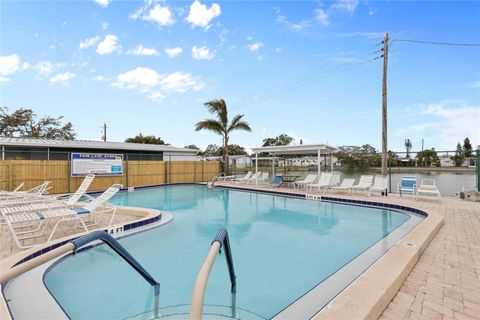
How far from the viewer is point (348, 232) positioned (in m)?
6.18

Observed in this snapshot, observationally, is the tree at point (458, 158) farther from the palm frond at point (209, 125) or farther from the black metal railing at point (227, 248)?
the palm frond at point (209, 125)

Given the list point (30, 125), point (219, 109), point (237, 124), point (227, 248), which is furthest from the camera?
point (30, 125)

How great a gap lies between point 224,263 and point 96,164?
11.1 m

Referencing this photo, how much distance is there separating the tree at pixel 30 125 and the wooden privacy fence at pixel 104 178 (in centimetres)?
1776

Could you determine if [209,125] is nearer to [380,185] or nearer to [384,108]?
[384,108]

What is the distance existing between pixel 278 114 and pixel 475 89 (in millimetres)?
13793

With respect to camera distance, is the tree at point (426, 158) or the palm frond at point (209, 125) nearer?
the tree at point (426, 158)

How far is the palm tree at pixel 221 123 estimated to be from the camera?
1806cm

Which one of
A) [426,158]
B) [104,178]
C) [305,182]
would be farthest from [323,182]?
[104,178]

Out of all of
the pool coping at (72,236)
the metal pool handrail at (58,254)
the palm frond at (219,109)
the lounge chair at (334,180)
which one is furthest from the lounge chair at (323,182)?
the metal pool handrail at (58,254)

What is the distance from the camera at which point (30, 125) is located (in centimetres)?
2730

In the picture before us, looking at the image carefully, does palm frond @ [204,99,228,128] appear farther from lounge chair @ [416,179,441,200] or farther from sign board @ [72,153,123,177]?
lounge chair @ [416,179,441,200]

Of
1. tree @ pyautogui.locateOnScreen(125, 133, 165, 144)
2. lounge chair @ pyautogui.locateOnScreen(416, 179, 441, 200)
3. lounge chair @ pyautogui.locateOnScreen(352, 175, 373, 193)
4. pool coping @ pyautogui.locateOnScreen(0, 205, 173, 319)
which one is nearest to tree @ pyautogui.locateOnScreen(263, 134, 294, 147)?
tree @ pyautogui.locateOnScreen(125, 133, 165, 144)

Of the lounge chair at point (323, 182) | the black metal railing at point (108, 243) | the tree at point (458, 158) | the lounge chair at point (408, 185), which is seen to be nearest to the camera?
the black metal railing at point (108, 243)
